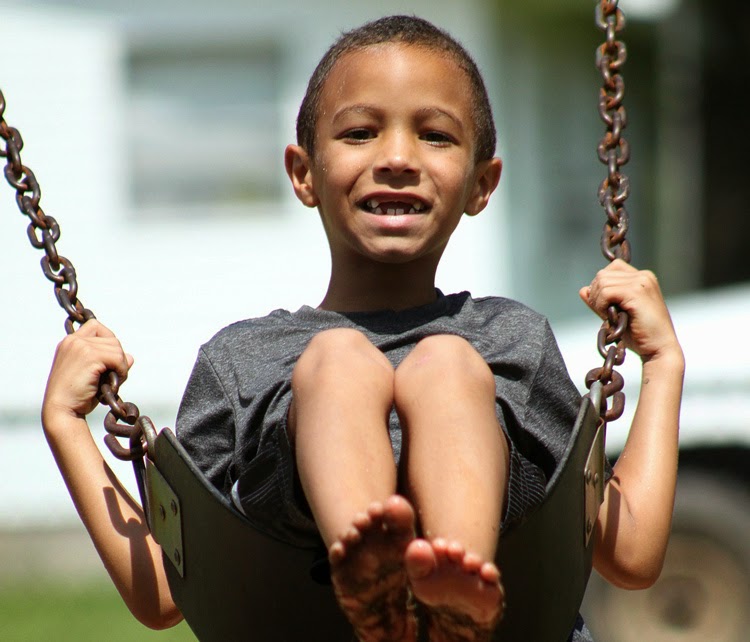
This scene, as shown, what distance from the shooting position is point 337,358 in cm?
237

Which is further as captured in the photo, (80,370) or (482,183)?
(482,183)

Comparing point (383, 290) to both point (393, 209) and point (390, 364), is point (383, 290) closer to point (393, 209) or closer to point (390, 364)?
point (393, 209)

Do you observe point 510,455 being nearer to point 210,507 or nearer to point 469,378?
point 469,378

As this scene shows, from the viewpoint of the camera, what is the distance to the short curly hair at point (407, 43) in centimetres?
292

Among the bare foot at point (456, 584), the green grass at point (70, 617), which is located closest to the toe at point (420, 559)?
the bare foot at point (456, 584)

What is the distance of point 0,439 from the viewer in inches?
324

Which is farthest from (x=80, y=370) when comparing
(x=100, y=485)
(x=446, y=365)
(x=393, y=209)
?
(x=446, y=365)

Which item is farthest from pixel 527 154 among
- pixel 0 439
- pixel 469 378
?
pixel 469 378

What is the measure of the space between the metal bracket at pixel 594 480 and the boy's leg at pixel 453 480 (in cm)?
17

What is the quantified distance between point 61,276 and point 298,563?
2.70 feet

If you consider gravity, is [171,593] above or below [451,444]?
below

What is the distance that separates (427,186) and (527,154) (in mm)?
7253

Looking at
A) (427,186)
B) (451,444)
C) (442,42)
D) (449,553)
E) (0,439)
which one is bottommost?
(0,439)

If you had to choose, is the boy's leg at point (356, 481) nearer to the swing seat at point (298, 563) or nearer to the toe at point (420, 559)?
the toe at point (420, 559)
